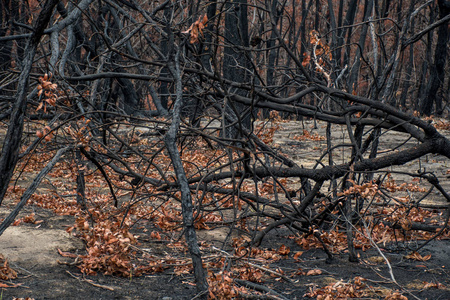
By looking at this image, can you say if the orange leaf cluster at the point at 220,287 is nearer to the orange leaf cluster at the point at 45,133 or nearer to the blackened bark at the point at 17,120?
the blackened bark at the point at 17,120

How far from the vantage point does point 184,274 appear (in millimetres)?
3705

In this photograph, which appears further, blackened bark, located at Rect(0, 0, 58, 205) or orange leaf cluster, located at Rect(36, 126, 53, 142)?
orange leaf cluster, located at Rect(36, 126, 53, 142)

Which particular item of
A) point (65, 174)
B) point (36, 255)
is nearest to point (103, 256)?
point (36, 255)

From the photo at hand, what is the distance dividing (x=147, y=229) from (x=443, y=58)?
14.2 metres

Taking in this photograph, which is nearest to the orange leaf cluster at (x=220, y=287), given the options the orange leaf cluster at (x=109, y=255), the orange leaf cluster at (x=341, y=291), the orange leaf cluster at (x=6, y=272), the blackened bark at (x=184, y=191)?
the blackened bark at (x=184, y=191)

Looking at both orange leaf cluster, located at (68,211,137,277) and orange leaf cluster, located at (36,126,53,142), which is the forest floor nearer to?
orange leaf cluster, located at (68,211,137,277)

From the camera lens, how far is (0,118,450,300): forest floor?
3.16 m

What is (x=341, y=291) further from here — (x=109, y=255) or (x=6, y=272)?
(x=6, y=272)

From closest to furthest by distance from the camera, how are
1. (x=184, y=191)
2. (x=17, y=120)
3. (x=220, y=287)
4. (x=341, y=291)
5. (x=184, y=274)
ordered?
(x=17, y=120), (x=184, y=191), (x=220, y=287), (x=341, y=291), (x=184, y=274)

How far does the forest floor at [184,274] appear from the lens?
3.16 meters

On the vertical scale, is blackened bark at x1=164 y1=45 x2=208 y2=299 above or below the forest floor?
above

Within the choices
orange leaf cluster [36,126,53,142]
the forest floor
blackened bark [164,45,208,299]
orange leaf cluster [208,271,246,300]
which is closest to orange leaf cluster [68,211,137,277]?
the forest floor

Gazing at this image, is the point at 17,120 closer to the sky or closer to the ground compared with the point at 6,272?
closer to the sky

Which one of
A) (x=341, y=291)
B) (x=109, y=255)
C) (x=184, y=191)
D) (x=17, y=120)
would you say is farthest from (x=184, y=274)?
(x=17, y=120)
